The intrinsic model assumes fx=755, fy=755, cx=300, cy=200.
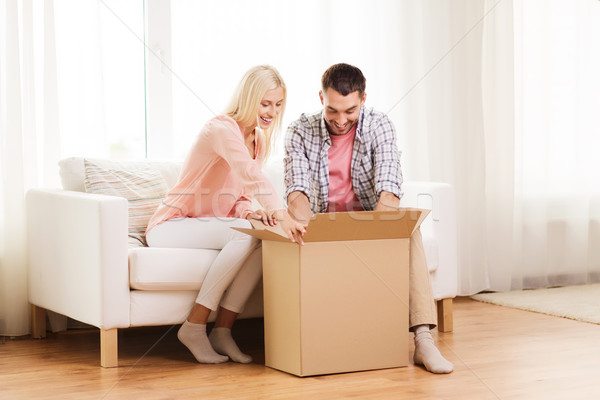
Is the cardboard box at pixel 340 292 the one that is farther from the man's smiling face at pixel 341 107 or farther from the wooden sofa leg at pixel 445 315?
the wooden sofa leg at pixel 445 315

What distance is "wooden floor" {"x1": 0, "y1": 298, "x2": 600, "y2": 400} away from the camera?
6.94 feet

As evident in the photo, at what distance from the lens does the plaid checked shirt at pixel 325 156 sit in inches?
101

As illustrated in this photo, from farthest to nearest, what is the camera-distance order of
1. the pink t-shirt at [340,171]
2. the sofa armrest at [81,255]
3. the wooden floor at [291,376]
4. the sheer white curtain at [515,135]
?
1. the sheer white curtain at [515,135]
2. the pink t-shirt at [340,171]
3. the sofa armrest at [81,255]
4. the wooden floor at [291,376]

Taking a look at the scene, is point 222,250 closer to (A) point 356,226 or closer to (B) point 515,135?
(A) point 356,226

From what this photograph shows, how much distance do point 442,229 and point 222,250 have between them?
3.18 feet

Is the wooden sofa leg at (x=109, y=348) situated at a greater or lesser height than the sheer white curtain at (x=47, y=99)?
lesser

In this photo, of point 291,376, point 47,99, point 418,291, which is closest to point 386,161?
point 418,291

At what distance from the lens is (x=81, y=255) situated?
253cm

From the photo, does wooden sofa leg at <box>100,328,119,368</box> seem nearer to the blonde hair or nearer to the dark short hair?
the blonde hair

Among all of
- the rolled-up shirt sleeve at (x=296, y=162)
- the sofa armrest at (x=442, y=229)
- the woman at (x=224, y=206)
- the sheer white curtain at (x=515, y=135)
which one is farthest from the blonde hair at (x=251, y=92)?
the sheer white curtain at (x=515, y=135)

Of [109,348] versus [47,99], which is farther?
[47,99]

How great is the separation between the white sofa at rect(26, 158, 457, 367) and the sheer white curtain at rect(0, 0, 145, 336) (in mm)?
134

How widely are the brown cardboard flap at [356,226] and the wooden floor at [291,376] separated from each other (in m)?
0.42

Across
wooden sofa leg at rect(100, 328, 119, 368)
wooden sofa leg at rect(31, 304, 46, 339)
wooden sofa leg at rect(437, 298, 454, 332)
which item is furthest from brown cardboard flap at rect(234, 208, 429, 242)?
wooden sofa leg at rect(31, 304, 46, 339)
